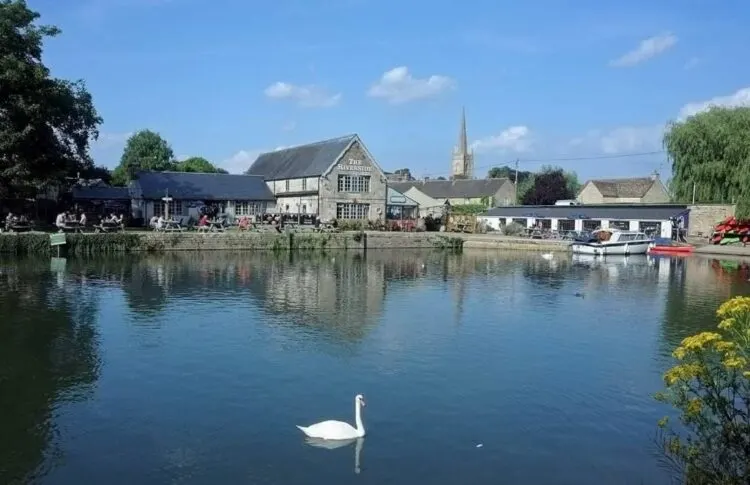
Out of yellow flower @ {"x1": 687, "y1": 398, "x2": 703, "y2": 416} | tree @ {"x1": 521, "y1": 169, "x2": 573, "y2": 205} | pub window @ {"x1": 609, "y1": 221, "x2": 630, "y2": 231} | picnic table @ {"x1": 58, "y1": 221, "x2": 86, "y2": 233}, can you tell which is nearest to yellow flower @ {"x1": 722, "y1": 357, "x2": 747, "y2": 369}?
yellow flower @ {"x1": 687, "y1": 398, "x2": 703, "y2": 416}

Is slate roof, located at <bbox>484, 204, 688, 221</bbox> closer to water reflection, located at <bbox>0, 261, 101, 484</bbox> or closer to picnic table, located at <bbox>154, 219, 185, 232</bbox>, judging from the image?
picnic table, located at <bbox>154, 219, 185, 232</bbox>

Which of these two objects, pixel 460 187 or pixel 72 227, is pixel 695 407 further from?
pixel 460 187

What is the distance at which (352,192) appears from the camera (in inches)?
2142

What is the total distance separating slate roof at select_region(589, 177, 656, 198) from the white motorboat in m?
34.3

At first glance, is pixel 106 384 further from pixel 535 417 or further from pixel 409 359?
pixel 535 417

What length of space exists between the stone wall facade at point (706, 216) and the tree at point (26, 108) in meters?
48.0

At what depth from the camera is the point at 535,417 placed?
10922 mm

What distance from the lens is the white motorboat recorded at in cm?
4431

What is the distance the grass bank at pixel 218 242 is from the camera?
33000mm

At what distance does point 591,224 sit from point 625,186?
85.5ft

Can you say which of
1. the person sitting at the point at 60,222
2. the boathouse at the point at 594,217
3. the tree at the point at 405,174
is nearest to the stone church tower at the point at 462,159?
the tree at the point at 405,174

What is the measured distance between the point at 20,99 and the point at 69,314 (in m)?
20.9

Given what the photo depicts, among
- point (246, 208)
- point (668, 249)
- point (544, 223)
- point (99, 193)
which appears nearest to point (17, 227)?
point (99, 193)

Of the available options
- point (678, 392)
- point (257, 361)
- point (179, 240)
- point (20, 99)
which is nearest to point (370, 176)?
point (179, 240)
